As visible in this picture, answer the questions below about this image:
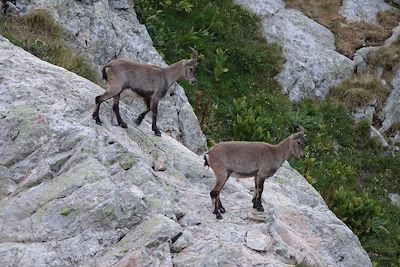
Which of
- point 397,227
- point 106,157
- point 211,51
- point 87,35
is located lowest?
point 397,227

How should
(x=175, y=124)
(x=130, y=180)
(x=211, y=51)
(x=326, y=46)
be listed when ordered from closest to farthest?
(x=130, y=180)
(x=175, y=124)
(x=211, y=51)
(x=326, y=46)

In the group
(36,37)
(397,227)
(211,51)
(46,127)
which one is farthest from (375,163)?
(46,127)

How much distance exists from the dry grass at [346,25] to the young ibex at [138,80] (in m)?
13.6

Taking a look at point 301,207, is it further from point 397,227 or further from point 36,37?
point 36,37

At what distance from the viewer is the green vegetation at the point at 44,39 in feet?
46.6

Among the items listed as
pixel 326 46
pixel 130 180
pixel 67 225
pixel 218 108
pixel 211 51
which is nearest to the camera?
pixel 67 225

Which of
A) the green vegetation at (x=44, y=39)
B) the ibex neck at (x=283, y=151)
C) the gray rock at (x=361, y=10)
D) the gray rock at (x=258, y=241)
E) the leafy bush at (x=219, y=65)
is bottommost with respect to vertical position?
the leafy bush at (x=219, y=65)

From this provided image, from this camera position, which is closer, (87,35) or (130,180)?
(130,180)

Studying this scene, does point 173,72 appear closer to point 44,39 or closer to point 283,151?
point 283,151

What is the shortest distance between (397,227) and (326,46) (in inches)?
346

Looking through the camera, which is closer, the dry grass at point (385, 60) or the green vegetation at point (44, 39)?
the green vegetation at point (44, 39)

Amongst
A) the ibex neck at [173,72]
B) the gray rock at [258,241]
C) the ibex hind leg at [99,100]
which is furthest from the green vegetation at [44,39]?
the gray rock at [258,241]

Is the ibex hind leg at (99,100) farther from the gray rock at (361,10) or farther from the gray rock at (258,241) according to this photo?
the gray rock at (361,10)

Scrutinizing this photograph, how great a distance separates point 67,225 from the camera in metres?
8.62
